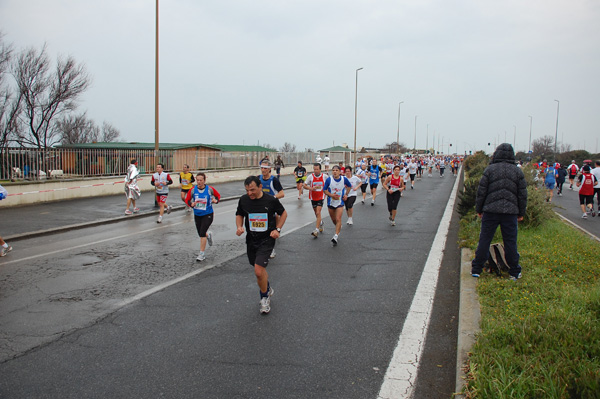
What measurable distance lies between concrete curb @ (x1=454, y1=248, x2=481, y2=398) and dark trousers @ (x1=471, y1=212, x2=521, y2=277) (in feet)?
1.09

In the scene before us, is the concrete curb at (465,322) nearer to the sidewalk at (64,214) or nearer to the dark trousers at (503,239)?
the dark trousers at (503,239)

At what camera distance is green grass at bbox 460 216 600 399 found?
10.7ft

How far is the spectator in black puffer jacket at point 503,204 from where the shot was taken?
6379 millimetres

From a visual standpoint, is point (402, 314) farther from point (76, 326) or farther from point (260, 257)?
point (76, 326)

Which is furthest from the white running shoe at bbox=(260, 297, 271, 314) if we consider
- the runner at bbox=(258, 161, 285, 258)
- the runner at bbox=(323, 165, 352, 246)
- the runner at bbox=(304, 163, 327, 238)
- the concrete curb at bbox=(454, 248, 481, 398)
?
the runner at bbox=(304, 163, 327, 238)

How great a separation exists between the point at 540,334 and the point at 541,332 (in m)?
0.05

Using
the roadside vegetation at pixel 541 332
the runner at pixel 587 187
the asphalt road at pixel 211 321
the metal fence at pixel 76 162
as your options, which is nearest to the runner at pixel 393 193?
the asphalt road at pixel 211 321

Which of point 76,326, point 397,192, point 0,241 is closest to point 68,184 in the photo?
point 0,241

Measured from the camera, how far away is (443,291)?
643cm

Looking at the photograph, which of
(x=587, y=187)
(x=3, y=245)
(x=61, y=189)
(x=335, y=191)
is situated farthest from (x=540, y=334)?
(x=61, y=189)

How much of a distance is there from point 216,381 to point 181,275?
149 inches

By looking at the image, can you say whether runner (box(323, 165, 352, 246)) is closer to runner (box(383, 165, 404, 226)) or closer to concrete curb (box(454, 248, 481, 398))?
runner (box(383, 165, 404, 226))

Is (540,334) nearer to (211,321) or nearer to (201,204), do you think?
(211,321)

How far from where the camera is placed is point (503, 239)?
6484mm
